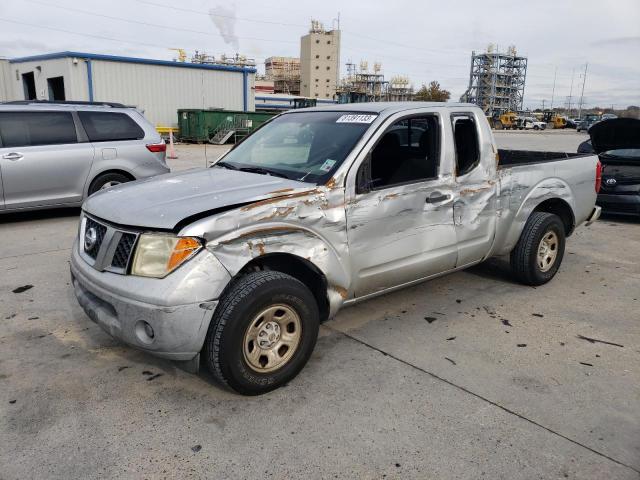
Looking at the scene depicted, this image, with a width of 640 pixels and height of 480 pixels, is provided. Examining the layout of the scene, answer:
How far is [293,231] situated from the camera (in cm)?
312

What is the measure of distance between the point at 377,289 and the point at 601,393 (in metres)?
1.53

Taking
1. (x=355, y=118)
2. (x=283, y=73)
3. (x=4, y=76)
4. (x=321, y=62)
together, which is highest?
(x=321, y=62)

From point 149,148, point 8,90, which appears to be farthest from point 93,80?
point 149,148

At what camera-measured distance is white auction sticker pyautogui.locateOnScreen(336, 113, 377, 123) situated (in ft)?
12.3

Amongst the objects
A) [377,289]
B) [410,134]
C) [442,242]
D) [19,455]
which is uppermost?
[410,134]

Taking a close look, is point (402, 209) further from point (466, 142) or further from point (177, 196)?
point (177, 196)

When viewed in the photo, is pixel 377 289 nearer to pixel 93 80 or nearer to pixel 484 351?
pixel 484 351

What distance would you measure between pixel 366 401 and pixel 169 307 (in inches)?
49.7

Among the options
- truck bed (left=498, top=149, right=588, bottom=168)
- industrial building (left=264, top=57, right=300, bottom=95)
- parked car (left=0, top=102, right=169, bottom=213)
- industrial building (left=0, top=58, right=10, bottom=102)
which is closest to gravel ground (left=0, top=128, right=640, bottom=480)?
truck bed (left=498, top=149, right=588, bottom=168)

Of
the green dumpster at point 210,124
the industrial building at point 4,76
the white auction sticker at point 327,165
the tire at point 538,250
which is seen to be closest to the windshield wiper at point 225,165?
the white auction sticker at point 327,165

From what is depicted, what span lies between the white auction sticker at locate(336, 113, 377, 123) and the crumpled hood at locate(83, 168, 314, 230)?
77 centimetres

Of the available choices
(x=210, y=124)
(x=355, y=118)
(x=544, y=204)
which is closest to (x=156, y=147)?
(x=355, y=118)

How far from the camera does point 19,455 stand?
8.29 feet

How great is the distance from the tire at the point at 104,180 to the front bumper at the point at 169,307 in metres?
5.45
